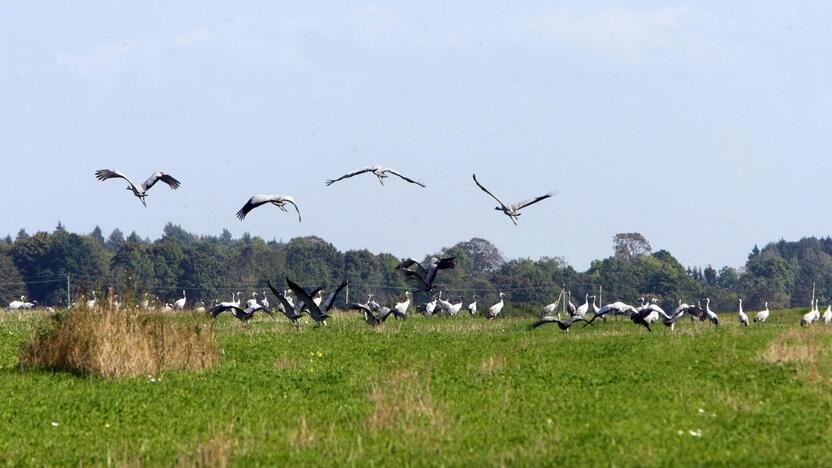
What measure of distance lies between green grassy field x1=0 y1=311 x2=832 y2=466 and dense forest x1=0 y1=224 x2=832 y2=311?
71.4 metres

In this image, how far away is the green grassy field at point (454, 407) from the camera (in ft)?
58.7

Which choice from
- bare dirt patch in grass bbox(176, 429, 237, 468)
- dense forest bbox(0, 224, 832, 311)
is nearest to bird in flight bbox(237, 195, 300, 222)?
bare dirt patch in grass bbox(176, 429, 237, 468)

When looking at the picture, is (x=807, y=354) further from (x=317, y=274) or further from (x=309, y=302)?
(x=317, y=274)

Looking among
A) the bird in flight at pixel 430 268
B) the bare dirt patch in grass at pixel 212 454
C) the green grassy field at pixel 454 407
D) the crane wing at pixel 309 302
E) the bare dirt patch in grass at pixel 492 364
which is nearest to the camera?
the bare dirt patch in grass at pixel 212 454

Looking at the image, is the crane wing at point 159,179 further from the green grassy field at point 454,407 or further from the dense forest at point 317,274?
the dense forest at point 317,274

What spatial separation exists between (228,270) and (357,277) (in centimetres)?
1652

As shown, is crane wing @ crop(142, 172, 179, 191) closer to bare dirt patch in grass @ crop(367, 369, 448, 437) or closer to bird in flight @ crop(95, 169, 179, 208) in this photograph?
bird in flight @ crop(95, 169, 179, 208)

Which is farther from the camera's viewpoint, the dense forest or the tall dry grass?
the dense forest

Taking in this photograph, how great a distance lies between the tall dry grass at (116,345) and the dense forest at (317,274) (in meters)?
70.1

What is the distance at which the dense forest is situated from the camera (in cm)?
10969

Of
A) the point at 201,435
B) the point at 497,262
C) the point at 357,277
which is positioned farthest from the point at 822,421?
the point at 497,262

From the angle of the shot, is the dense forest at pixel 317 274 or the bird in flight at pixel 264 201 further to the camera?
the dense forest at pixel 317 274

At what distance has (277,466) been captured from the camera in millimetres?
17516

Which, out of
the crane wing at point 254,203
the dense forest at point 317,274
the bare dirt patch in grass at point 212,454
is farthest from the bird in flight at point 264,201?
the dense forest at point 317,274
